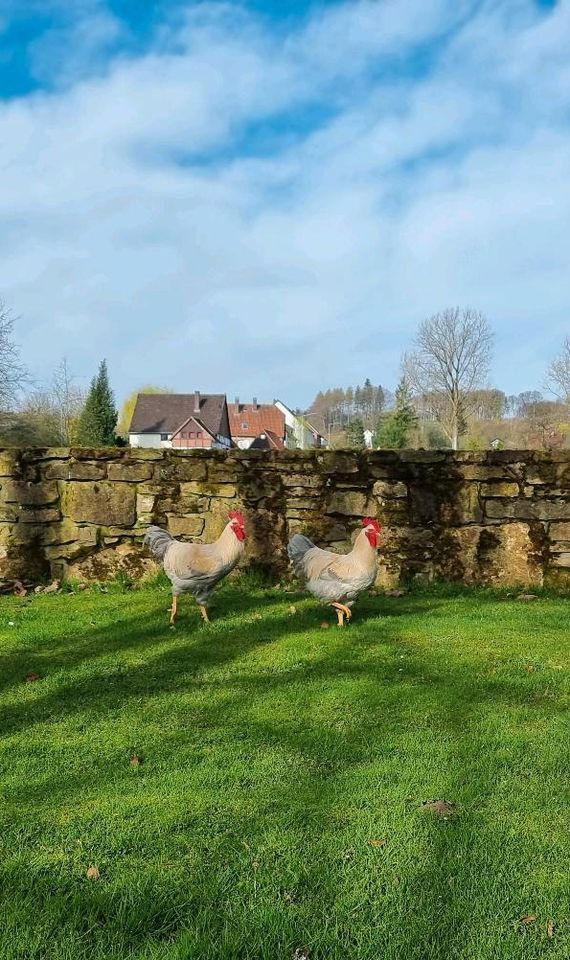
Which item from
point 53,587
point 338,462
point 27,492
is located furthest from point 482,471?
point 27,492

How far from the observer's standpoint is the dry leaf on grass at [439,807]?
293 centimetres

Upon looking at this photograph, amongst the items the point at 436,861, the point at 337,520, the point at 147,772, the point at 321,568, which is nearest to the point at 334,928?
the point at 436,861

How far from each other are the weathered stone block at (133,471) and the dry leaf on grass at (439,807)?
19.9 feet

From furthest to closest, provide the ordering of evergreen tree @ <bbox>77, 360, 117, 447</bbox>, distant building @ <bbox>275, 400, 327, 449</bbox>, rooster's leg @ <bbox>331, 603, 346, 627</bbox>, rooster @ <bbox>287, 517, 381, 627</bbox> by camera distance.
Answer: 1. distant building @ <bbox>275, 400, 327, 449</bbox>
2. evergreen tree @ <bbox>77, 360, 117, 447</bbox>
3. rooster's leg @ <bbox>331, 603, 346, 627</bbox>
4. rooster @ <bbox>287, 517, 381, 627</bbox>

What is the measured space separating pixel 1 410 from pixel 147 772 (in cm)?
3326

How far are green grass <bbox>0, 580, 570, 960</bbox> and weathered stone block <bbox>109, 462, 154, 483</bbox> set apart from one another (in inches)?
122

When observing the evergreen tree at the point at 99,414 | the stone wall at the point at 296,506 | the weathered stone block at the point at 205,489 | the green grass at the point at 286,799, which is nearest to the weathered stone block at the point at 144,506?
the stone wall at the point at 296,506

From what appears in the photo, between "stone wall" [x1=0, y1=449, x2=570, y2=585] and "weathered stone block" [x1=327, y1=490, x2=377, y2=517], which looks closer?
"stone wall" [x1=0, y1=449, x2=570, y2=585]

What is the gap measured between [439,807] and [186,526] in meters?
5.83

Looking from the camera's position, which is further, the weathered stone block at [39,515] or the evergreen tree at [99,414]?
the evergreen tree at [99,414]

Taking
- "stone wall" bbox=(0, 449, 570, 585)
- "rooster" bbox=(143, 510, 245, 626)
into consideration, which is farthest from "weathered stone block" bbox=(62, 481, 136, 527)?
"rooster" bbox=(143, 510, 245, 626)

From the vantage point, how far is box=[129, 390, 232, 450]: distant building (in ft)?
226

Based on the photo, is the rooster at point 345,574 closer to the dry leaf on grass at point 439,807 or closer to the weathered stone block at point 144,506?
the weathered stone block at point 144,506

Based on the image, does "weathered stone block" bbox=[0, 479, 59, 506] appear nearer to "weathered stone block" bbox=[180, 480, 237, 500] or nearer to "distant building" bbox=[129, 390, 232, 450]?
"weathered stone block" bbox=[180, 480, 237, 500]
